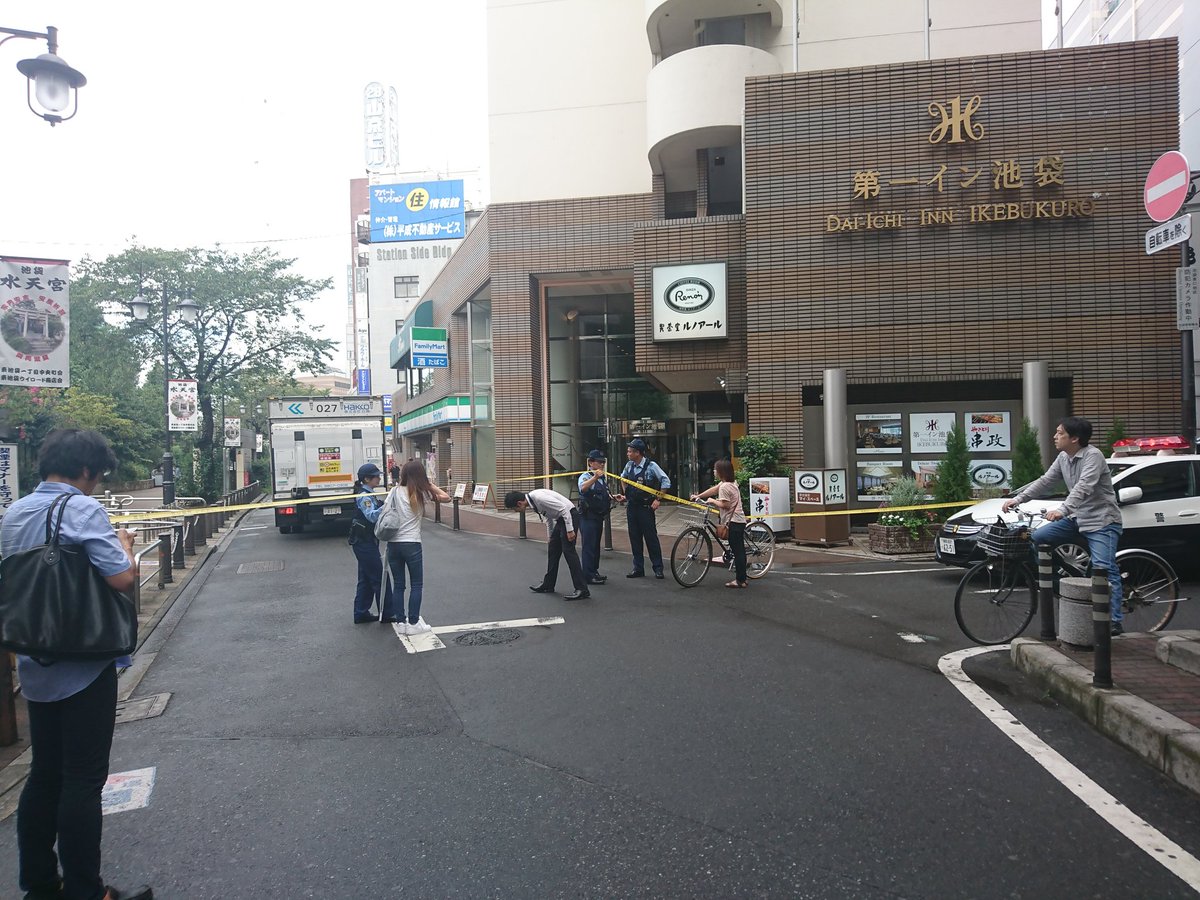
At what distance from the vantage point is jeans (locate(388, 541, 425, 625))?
287 inches

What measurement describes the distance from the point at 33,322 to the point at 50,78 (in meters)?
2.46

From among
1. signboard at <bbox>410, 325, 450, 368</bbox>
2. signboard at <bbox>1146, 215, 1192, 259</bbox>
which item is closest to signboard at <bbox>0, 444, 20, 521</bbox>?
signboard at <bbox>1146, 215, 1192, 259</bbox>

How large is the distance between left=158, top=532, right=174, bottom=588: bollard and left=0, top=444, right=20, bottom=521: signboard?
479 cm

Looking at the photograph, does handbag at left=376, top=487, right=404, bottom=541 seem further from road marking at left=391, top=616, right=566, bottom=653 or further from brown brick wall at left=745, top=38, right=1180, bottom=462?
brown brick wall at left=745, top=38, right=1180, bottom=462

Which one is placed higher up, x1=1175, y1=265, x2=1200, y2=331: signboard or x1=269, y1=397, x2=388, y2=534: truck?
x1=1175, y1=265, x2=1200, y2=331: signboard

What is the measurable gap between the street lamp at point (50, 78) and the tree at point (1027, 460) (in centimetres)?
1382

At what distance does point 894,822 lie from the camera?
343 centimetres

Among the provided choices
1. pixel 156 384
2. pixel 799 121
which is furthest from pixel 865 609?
pixel 156 384

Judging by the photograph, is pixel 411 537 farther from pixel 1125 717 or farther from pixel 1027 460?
pixel 1027 460

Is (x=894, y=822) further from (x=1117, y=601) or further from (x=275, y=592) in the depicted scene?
(x=275, y=592)

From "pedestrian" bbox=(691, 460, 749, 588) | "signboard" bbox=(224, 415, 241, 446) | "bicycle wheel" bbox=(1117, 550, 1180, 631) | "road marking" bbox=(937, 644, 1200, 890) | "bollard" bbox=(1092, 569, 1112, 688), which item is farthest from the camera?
"signboard" bbox=(224, 415, 241, 446)

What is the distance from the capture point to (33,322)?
6848 mm

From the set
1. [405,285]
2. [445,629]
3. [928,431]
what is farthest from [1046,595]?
[405,285]

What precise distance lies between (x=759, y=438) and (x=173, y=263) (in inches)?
1021
